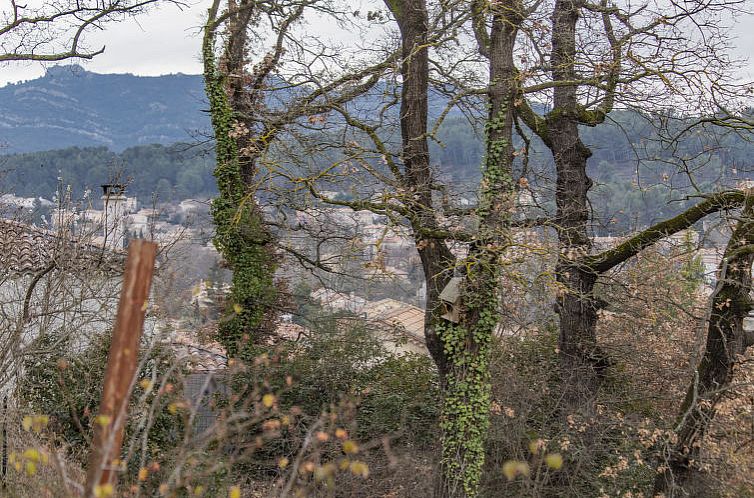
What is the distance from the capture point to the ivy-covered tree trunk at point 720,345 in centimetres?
752

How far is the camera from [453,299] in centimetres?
762

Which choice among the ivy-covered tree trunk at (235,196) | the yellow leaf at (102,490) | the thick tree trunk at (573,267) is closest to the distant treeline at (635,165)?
the thick tree trunk at (573,267)

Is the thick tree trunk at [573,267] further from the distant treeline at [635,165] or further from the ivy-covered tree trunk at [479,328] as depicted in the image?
the ivy-covered tree trunk at [479,328]

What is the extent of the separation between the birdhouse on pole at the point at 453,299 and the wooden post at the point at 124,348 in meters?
5.48

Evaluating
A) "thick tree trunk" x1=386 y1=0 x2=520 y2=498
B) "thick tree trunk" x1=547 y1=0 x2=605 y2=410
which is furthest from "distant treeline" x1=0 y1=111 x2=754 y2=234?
"thick tree trunk" x1=386 y1=0 x2=520 y2=498

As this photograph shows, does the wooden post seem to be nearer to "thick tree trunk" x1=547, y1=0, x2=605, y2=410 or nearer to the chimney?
"thick tree trunk" x1=547, y1=0, x2=605, y2=410

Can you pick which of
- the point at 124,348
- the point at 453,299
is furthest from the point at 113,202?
the point at 124,348

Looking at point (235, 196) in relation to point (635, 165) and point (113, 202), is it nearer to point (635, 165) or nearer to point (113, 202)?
point (113, 202)

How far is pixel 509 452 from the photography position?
9.06m

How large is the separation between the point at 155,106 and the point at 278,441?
5655cm

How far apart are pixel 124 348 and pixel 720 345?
7219mm

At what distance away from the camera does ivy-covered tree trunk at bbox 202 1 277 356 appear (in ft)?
34.7

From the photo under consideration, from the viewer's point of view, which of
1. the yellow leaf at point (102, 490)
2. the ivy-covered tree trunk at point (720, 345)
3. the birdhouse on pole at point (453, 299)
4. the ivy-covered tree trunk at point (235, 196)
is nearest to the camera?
the yellow leaf at point (102, 490)

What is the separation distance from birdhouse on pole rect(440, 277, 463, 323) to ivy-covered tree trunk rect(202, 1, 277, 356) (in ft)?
12.2
